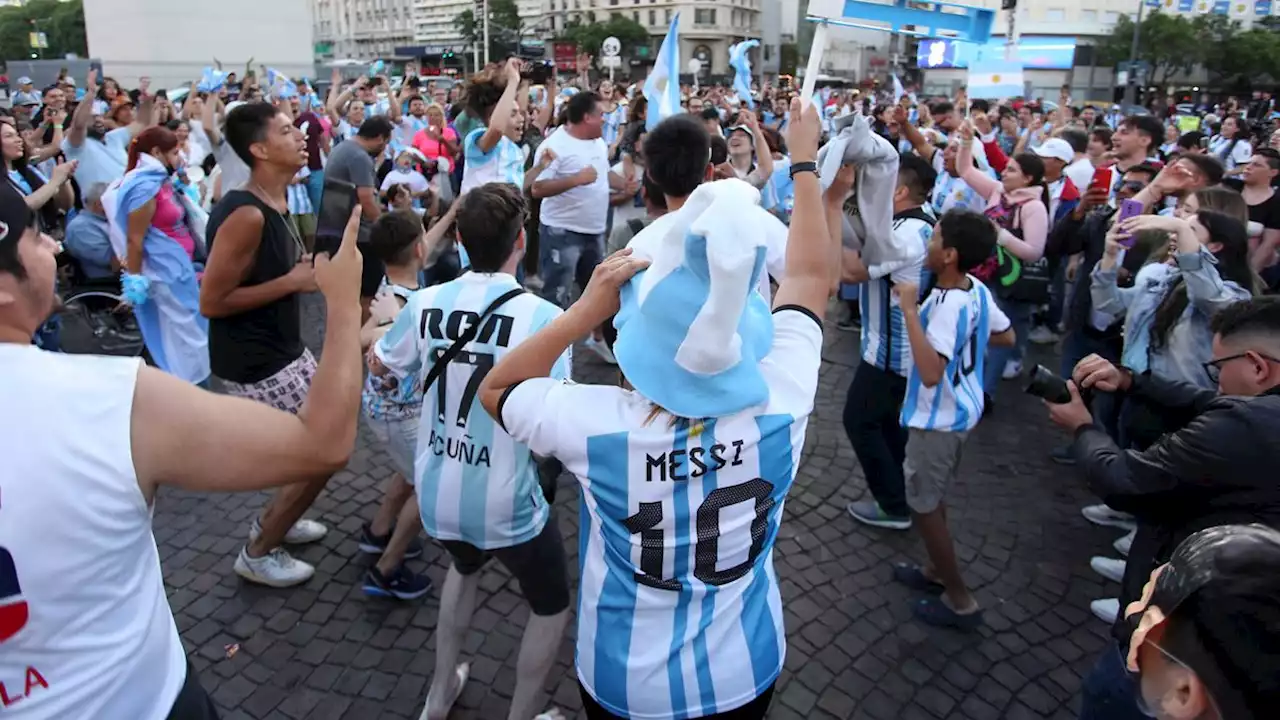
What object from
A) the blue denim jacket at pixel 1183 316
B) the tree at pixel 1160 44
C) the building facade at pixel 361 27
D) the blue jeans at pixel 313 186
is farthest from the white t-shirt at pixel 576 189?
the building facade at pixel 361 27

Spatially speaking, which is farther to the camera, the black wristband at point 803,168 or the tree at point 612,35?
the tree at point 612,35

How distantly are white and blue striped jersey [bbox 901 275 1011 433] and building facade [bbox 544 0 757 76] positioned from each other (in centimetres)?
8024

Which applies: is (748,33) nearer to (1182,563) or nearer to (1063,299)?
(1063,299)

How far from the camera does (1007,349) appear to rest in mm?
5750

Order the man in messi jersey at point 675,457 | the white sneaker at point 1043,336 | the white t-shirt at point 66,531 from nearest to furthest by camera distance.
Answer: the white t-shirt at point 66,531 → the man in messi jersey at point 675,457 → the white sneaker at point 1043,336

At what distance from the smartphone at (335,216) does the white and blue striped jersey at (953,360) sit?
8.26 ft

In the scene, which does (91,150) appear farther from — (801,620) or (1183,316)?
(1183,316)

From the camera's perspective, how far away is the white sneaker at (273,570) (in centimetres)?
380

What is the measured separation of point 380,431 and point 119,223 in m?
3.02

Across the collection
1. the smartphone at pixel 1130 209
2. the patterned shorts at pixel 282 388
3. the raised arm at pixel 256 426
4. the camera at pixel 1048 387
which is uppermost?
the smartphone at pixel 1130 209

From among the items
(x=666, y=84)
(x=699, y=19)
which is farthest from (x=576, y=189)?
(x=699, y=19)

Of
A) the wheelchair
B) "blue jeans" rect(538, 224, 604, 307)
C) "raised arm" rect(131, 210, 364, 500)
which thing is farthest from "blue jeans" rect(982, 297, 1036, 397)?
the wheelchair

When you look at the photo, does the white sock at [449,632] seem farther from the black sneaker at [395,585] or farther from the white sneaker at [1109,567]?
the white sneaker at [1109,567]

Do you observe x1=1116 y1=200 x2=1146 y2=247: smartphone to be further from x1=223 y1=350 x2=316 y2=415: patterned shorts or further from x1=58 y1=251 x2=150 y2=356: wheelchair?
x1=58 y1=251 x2=150 y2=356: wheelchair
